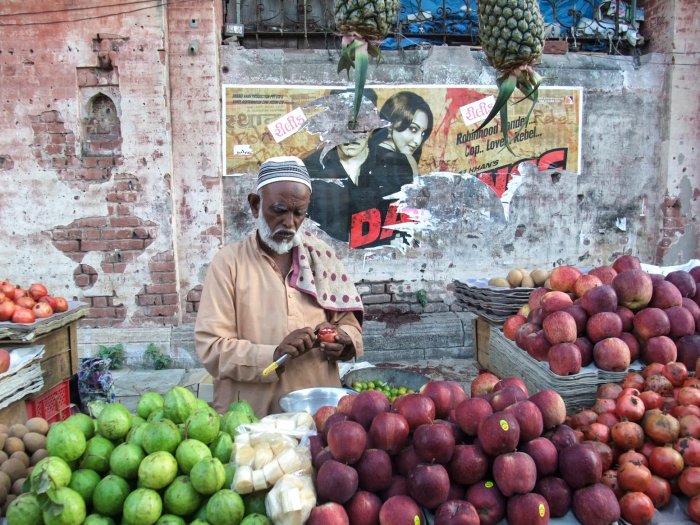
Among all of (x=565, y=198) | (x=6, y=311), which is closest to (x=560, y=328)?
(x=6, y=311)

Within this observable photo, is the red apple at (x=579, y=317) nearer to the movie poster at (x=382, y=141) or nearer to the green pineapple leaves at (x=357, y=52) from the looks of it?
the green pineapple leaves at (x=357, y=52)

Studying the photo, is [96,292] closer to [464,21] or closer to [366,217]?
[366,217]

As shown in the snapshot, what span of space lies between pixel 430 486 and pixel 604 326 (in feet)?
4.32

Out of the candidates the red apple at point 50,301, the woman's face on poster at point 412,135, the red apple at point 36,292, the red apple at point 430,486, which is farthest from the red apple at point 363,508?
the woman's face on poster at point 412,135

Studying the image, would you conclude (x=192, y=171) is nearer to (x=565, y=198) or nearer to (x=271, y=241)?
(x=271, y=241)

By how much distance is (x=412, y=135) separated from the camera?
18.9ft

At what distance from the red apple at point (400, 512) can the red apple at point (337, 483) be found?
97 mm

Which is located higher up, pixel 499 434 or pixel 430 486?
pixel 499 434

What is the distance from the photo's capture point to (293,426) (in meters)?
1.81

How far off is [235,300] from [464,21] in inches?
188

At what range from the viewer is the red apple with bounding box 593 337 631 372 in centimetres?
228

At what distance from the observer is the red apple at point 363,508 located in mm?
1444

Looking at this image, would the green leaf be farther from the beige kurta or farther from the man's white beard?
the beige kurta

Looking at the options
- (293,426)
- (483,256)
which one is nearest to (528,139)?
(483,256)
